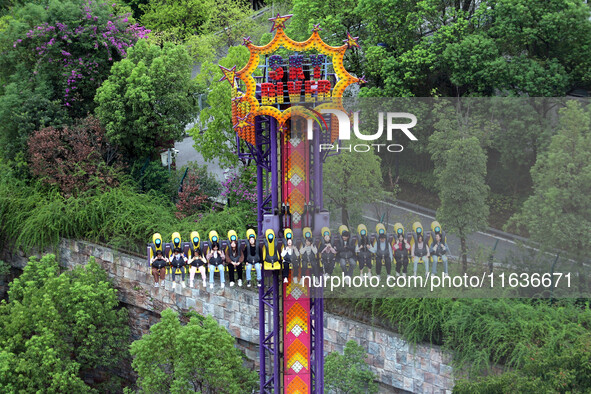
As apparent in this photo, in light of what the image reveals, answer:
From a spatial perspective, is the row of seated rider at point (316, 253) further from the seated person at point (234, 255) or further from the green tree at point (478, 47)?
the green tree at point (478, 47)

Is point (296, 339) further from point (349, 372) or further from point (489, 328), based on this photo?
point (489, 328)

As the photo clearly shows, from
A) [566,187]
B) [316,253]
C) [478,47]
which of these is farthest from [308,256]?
[478,47]

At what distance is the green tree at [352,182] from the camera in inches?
1526

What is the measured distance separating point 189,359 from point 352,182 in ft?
26.6

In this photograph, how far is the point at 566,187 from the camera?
34.1 metres

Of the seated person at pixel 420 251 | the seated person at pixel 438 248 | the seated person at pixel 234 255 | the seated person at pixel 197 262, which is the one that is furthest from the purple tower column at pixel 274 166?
the seated person at pixel 438 248

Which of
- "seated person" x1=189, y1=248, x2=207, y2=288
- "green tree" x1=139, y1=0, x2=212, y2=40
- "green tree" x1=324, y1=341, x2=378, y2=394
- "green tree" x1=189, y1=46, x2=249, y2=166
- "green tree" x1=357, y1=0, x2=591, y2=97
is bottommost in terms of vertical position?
"green tree" x1=324, y1=341, x2=378, y2=394

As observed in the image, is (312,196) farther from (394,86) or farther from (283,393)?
(394,86)

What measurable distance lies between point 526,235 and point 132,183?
692 inches

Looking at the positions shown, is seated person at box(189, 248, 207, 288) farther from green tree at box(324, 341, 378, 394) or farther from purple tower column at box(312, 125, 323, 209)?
green tree at box(324, 341, 378, 394)

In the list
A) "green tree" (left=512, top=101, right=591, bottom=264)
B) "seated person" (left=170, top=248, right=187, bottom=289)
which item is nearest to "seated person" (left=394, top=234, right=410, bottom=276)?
"green tree" (left=512, top=101, right=591, bottom=264)

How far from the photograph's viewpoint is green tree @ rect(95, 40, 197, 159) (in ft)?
148

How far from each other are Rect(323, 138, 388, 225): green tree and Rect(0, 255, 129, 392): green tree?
372 inches

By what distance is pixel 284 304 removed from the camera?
3062cm
